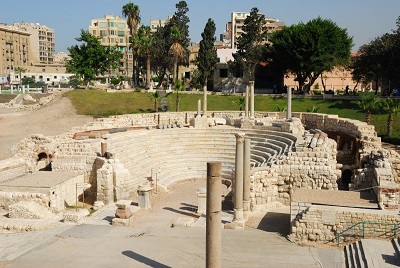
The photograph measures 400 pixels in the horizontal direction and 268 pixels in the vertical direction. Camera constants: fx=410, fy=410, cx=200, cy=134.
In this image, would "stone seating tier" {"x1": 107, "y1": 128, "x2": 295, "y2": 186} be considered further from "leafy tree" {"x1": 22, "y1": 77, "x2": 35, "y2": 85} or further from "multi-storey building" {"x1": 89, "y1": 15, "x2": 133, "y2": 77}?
"multi-storey building" {"x1": 89, "y1": 15, "x2": 133, "y2": 77}

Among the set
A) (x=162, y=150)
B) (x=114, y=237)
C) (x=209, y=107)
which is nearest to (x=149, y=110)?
(x=209, y=107)

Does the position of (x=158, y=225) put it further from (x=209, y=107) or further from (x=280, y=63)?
(x=280, y=63)

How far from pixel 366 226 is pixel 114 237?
31.0 feet

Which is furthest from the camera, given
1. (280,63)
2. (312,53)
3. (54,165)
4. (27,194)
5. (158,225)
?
(280,63)

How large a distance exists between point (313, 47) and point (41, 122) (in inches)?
1411

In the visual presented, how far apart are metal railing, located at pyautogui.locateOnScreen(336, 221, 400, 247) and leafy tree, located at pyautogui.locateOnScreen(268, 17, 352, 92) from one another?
4306 cm

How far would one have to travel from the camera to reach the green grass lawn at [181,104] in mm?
48406

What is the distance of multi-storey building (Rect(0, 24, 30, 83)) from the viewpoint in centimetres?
11374

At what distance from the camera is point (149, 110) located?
51.6m

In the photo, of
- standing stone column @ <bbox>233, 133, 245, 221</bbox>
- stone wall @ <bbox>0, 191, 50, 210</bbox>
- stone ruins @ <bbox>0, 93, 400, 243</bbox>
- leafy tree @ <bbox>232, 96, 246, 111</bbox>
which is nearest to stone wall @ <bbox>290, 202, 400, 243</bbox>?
stone ruins @ <bbox>0, 93, 400, 243</bbox>

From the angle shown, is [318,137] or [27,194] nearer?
[27,194]

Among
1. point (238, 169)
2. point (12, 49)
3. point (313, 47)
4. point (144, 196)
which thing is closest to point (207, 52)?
point (313, 47)

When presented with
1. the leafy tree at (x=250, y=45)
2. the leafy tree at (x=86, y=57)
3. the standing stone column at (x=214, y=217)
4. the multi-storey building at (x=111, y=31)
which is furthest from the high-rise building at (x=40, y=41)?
the standing stone column at (x=214, y=217)

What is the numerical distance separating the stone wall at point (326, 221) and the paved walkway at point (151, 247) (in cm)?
65
